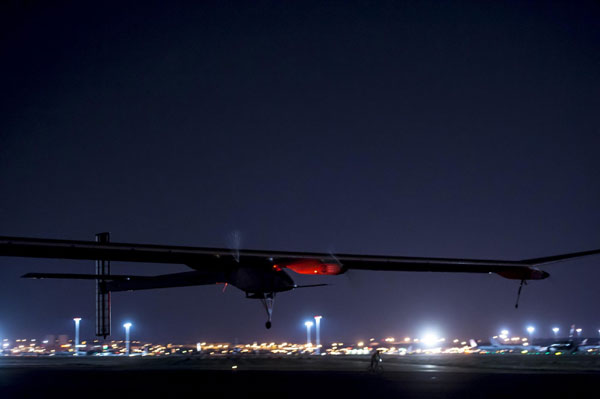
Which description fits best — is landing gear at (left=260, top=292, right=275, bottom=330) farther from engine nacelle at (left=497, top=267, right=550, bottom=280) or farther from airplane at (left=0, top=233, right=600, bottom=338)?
engine nacelle at (left=497, top=267, right=550, bottom=280)

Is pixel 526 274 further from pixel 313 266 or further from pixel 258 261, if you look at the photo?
pixel 258 261

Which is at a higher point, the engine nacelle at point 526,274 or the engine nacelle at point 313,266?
the engine nacelle at point 313,266

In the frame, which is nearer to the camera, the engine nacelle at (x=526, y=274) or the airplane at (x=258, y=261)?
the airplane at (x=258, y=261)

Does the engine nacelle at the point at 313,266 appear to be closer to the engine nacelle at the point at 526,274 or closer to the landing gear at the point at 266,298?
the landing gear at the point at 266,298

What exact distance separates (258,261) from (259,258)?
353mm

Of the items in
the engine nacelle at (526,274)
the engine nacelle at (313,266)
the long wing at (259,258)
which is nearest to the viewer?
the long wing at (259,258)

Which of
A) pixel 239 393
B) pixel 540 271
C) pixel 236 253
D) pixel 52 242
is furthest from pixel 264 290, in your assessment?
pixel 540 271

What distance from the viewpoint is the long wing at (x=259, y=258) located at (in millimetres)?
24609

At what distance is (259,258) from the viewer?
28.2 meters

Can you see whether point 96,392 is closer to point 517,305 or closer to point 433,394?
point 433,394

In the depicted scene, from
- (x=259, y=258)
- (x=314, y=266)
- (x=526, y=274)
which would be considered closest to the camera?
(x=259, y=258)

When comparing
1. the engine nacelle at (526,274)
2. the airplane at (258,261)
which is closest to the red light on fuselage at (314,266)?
the airplane at (258,261)

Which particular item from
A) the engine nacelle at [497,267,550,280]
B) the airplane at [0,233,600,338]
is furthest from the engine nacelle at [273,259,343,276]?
the engine nacelle at [497,267,550,280]

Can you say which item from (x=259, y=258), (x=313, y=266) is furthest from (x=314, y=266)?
(x=259, y=258)
